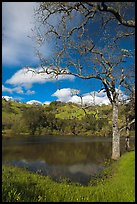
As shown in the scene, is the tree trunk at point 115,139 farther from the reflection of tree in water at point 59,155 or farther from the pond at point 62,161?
the reflection of tree in water at point 59,155

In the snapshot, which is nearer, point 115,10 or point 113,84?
point 115,10

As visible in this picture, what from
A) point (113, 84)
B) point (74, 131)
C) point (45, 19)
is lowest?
point (74, 131)

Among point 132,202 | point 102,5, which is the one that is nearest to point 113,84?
point 102,5

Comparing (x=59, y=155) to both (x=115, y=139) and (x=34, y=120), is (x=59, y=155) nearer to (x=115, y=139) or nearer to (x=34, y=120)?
(x=115, y=139)

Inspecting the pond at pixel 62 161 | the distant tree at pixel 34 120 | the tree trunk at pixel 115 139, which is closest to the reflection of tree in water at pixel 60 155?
the pond at pixel 62 161

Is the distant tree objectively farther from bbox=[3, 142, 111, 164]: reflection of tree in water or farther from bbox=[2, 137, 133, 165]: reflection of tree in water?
bbox=[3, 142, 111, 164]: reflection of tree in water

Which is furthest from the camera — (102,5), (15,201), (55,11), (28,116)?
(28,116)

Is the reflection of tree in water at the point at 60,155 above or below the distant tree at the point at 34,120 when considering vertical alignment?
below

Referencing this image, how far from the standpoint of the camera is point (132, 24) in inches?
392

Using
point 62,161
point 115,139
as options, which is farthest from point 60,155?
point 115,139

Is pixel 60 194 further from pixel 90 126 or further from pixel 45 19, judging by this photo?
pixel 90 126

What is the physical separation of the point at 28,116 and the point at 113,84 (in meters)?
84.1

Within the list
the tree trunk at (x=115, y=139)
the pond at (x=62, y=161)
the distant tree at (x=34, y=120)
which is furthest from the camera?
the distant tree at (x=34, y=120)

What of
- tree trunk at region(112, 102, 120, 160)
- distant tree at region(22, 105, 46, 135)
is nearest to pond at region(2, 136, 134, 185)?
tree trunk at region(112, 102, 120, 160)
